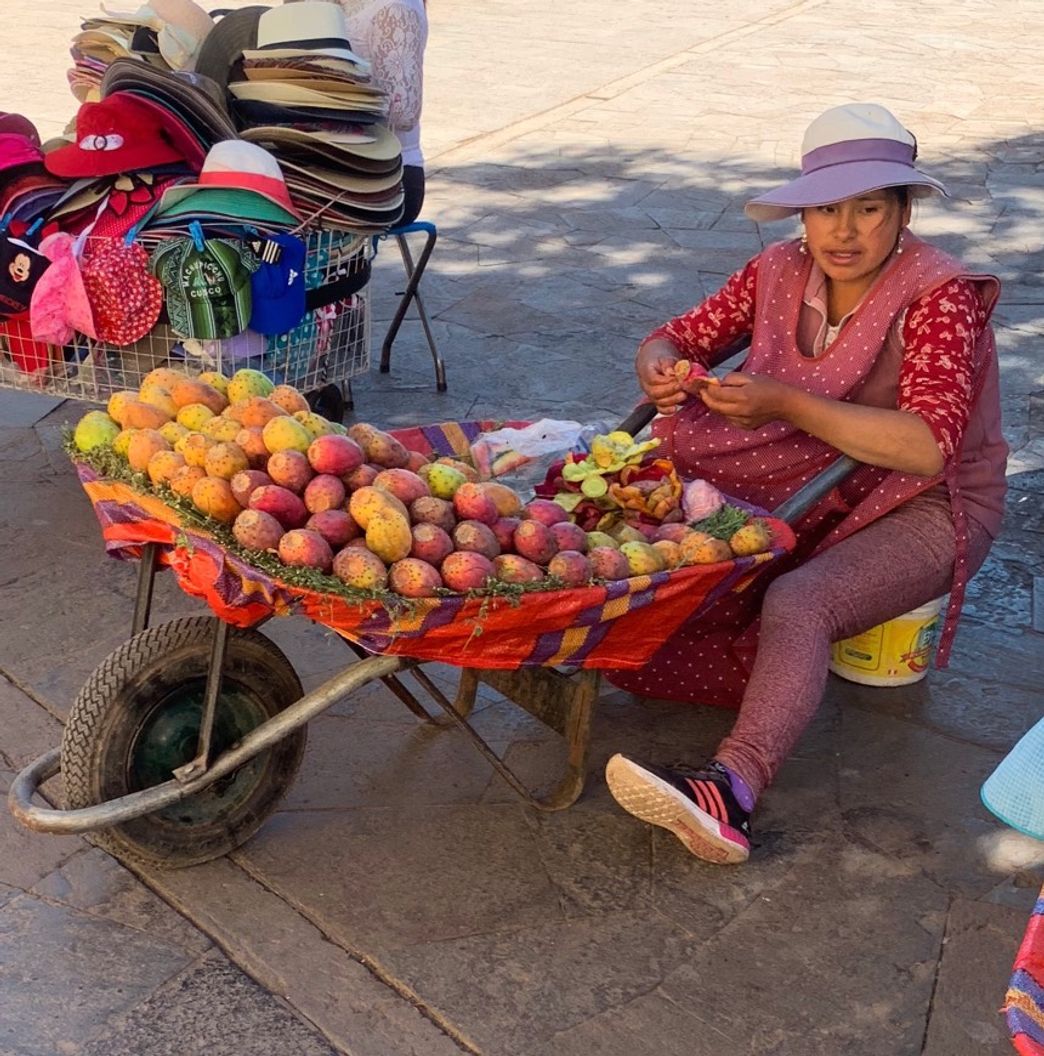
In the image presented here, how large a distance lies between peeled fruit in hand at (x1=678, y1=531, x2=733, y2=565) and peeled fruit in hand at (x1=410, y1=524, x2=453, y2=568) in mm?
486

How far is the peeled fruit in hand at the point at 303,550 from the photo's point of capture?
2426 millimetres

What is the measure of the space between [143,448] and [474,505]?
0.59 metres

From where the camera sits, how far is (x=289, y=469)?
255 centimetres

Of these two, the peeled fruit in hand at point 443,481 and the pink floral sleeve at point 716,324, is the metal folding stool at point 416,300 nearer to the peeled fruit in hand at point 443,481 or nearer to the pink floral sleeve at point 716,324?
the pink floral sleeve at point 716,324

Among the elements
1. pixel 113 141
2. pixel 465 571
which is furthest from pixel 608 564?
pixel 113 141

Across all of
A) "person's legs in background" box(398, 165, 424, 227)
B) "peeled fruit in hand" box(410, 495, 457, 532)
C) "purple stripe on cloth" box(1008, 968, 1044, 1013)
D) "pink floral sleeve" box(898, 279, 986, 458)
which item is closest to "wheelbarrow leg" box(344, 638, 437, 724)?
"peeled fruit in hand" box(410, 495, 457, 532)

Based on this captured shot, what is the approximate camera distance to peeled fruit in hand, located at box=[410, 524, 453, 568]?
2.53m

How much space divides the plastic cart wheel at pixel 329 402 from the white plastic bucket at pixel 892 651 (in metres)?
1.90

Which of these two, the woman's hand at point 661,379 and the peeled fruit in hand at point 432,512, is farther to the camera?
the woman's hand at point 661,379

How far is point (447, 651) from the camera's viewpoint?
8.53 ft

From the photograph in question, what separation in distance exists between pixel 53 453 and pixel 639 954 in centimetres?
295

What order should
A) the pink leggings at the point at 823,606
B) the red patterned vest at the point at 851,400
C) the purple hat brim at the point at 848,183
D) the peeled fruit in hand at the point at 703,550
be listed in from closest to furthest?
the peeled fruit in hand at the point at 703,550 < the pink leggings at the point at 823,606 < the purple hat brim at the point at 848,183 < the red patterned vest at the point at 851,400

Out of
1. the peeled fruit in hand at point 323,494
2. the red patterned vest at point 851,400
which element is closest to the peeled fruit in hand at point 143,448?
the peeled fruit in hand at point 323,494

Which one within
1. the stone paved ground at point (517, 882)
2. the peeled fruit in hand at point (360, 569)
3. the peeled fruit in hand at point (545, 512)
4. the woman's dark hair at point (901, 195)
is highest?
the woman's dark hair at point (901, 195)
